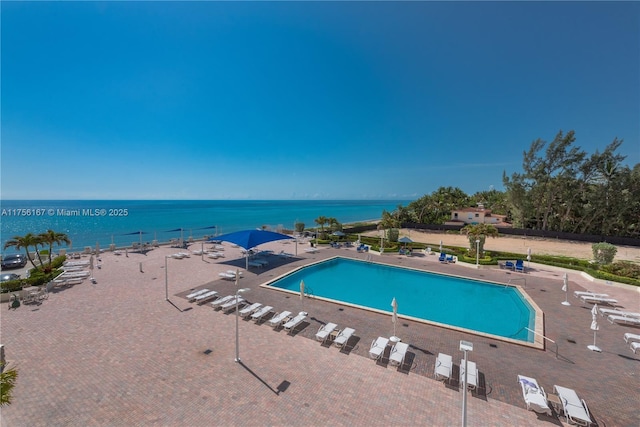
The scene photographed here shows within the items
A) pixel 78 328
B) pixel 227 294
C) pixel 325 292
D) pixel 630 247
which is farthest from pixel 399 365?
pixel 630 247

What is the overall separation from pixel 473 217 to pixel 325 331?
47615mm

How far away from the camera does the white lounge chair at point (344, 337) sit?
29.0 feet

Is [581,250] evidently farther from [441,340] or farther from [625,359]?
[441,340]

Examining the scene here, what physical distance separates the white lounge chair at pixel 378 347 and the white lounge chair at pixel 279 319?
12.3 ft

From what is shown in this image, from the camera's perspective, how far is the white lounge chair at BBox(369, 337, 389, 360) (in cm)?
817

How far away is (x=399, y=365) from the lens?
7.89 metres

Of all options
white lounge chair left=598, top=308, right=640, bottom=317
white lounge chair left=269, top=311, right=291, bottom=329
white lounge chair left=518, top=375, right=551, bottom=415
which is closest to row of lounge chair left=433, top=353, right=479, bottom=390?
white lounge chair left=518, top=375, right=551, bottom=415

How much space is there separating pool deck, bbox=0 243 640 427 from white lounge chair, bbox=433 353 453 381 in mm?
241

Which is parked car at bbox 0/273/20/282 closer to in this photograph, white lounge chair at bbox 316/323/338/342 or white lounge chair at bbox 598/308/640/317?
white lounge chair at bbox 316/323/338/342

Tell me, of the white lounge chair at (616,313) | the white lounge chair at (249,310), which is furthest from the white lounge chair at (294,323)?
the white lounge chair at (616,313)

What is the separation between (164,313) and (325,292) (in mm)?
8148

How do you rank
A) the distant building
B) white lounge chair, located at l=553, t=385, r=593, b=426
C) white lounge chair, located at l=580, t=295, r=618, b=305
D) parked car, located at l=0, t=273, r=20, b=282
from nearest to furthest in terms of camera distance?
white lounge chair, located at l=553, t=385, r=593, b=426 → white lounge chair, located at l=580, t=295, r=618, b=305 → parked car, located at l=0, t=273, r=20, b=282 → the distant building

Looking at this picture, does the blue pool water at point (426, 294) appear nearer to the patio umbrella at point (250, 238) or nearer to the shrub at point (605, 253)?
the patio umbrella at point (250, 238)

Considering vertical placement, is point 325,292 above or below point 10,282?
below
